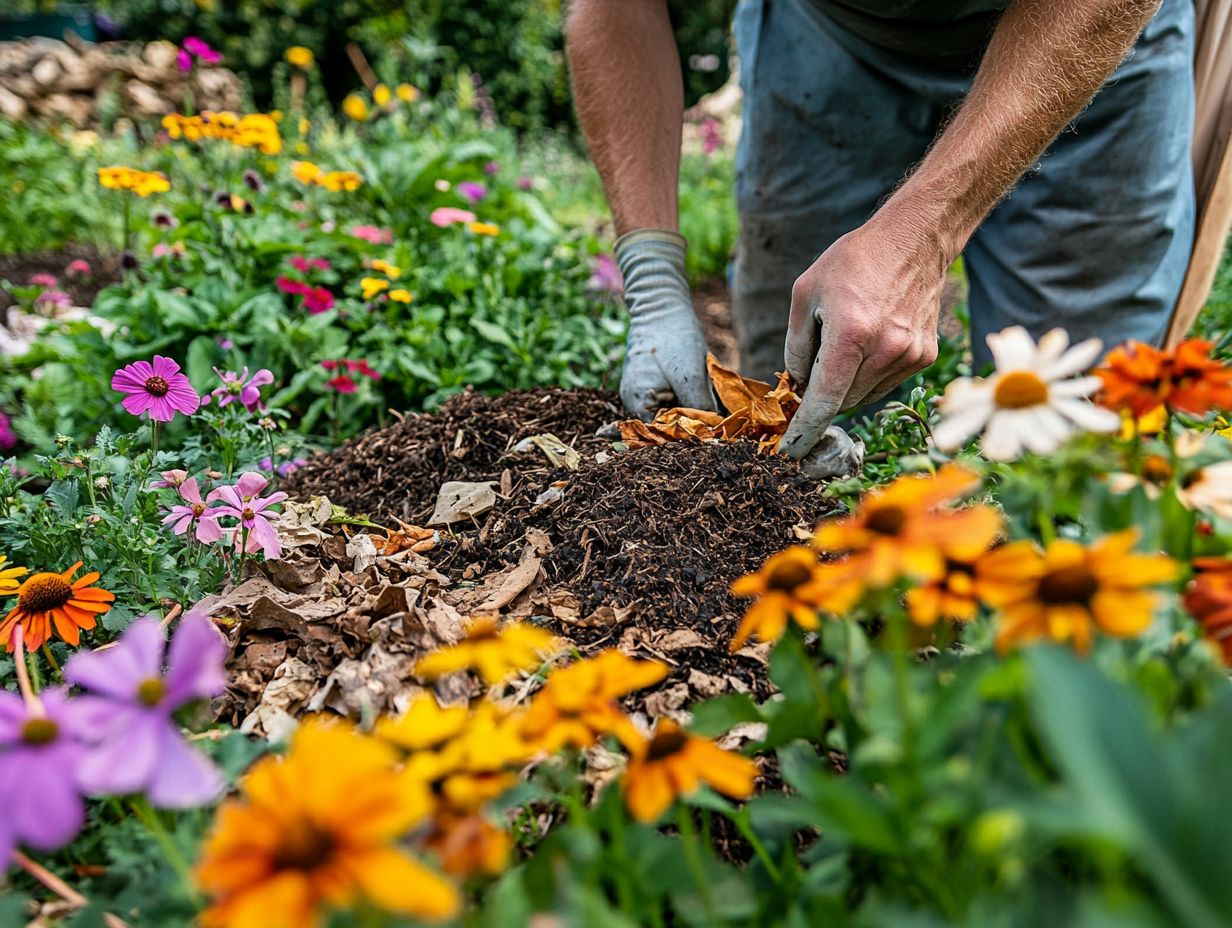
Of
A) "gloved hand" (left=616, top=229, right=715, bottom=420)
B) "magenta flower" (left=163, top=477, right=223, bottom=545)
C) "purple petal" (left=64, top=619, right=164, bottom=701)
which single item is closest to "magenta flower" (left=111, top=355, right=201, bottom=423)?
"magenta flower" (left=163, top=477, right=223, bottom=545)

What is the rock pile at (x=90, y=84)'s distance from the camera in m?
6.20

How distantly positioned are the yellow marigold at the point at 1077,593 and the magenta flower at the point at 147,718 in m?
0.54

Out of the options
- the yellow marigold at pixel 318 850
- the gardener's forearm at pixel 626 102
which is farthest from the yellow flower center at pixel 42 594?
the gardener's forearm at pixel 626 102

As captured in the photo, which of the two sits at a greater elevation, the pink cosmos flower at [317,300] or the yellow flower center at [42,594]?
the pink cosmos flower at [317,300]

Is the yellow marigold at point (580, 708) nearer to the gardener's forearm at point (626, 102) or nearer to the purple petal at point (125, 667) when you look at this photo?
the purple petal at point (125, 667)

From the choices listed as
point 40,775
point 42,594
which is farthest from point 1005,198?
point 40,775

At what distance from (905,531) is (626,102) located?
82.9 inches

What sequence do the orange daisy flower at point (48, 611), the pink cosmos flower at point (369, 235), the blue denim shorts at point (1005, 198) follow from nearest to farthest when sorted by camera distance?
the orange daisy flower at point (48, 611) → the blue denim shorts at point (1005, 198) → the pink cosmos flower at point (369, 235)

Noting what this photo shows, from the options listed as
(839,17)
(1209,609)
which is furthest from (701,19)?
(1209,609)

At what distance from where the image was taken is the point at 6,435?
2234 millimetres

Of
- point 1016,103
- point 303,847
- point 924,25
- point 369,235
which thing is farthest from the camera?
point 369,235

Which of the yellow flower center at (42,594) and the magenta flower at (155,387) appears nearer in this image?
the yellow flower center at (42,594)

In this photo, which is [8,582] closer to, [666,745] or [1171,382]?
[666,745]

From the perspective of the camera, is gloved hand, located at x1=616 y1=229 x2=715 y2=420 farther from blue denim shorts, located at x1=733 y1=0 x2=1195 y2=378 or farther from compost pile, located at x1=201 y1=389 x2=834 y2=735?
blue denim shorts, located at x1=733 y1=0 x2=1195 y2=378
